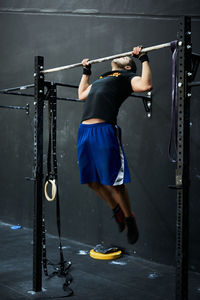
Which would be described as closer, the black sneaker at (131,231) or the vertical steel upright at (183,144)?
the vertical steel upright at (183,144)

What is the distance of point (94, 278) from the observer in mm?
4074

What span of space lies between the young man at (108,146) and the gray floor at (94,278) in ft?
2.99

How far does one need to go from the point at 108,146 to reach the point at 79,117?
8.30ft

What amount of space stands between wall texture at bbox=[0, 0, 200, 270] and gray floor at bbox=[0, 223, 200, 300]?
30 centimetres

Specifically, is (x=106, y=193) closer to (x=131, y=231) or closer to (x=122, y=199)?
(x=122, y=199)

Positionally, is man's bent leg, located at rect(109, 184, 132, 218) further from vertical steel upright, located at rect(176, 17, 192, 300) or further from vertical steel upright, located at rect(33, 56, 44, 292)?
vertical steel upright, located at rect(33, 56, 44, 292)

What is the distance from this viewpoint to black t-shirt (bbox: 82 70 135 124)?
319 cm

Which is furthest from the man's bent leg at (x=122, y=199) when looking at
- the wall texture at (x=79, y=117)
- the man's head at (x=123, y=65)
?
the wall texture at (x=79, y=117)

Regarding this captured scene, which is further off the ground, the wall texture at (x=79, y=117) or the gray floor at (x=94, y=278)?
the wall texture at (x=79, y=117)

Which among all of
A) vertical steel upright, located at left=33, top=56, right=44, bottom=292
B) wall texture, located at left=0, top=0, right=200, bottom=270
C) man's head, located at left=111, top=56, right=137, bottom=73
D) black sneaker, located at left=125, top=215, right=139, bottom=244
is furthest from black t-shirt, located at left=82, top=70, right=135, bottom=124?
wall texture, located at left=0, top=0, right=200, bottom=270

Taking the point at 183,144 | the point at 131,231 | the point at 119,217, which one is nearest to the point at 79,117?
the point at 119,217

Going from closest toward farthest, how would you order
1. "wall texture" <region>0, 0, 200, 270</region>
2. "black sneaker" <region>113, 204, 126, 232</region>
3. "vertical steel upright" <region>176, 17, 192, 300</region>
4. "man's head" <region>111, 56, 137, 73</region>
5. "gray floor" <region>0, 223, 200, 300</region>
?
"vertical steel upright" <region>176, 17, 192, 300</region> → "black sneaker" <region>113, 204, 126, 232</region> → "man's head" <region>111, 56, 137, 73</region> → "gray floor" <region>0, 223, 200, 300</region> → "wall texture" <region>0, 0, 200, 270</region>

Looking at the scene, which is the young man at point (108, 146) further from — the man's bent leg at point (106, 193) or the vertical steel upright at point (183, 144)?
the vertical steel upright at point (183, 144)

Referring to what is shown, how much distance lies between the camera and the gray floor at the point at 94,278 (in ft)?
11.9
